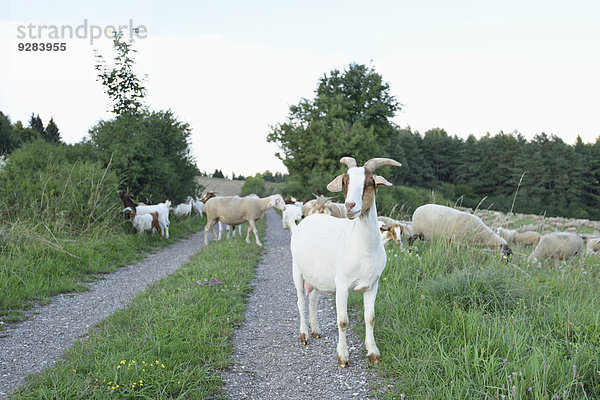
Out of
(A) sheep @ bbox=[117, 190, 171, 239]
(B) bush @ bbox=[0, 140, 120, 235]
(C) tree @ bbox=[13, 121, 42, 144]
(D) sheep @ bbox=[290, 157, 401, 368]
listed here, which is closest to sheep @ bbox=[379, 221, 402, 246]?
(D) sheep @ bbox=[290, 157, 401, 368]

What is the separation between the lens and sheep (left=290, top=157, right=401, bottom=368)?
3387 millimetres

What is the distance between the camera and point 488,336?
3.41 m

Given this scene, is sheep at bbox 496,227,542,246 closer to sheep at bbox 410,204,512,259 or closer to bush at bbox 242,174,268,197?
sheep at bbox 410,204,512,259

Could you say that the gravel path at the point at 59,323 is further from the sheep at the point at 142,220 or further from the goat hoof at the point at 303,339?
the sheep at the point at 142,220

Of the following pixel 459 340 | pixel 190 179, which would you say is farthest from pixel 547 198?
pixel 459 340

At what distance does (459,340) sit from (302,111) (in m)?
32.4

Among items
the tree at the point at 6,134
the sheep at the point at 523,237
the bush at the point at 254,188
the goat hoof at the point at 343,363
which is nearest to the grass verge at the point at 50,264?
the goat hoof at the point at 343,363

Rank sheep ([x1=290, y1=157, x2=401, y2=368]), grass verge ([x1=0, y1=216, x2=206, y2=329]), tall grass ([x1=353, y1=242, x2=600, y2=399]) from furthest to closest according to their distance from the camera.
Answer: grass verge ([x1=0, y1=216, x2=206, y2=329])
sheep ([x1=290, y1=157, x2=401, y2=368])
tall grass ([x1=353, y1=242, x2=600, y2=399])

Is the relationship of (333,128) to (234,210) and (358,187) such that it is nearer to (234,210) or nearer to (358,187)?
(234,210)

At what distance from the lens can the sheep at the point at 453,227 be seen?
8.03 m

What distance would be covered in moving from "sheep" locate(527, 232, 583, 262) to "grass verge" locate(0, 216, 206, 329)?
11.2 metres

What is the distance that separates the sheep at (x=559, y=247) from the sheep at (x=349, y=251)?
8248 mm

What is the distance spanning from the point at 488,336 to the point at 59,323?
557 cm

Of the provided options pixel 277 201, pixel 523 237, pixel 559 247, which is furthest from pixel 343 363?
pixel 523 237
